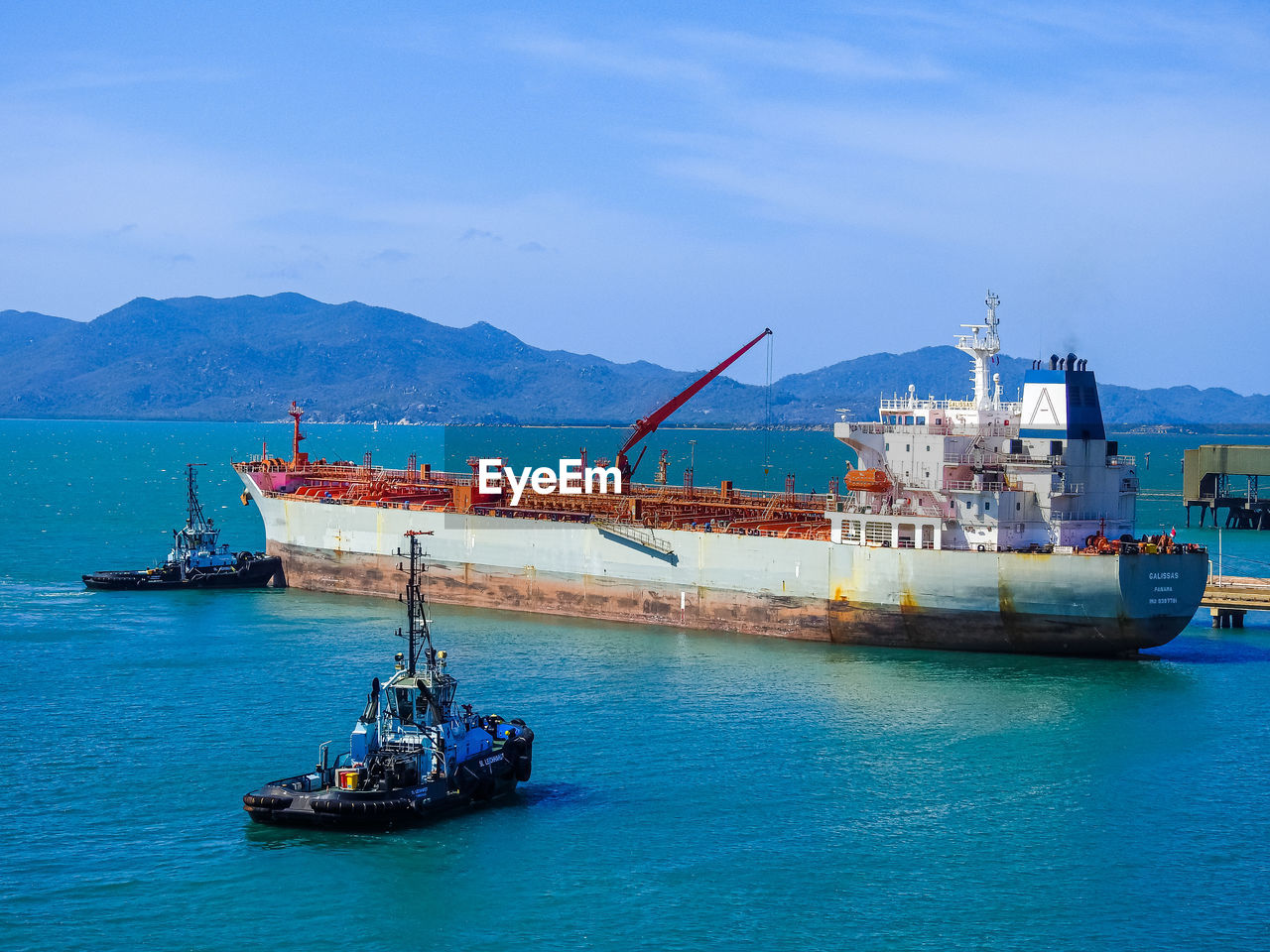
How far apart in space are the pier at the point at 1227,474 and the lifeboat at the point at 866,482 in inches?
1808

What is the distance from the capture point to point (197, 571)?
190ft

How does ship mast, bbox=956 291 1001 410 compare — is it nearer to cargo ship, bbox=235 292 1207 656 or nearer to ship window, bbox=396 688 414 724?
cargo ship, bbox=235 292 1207 656

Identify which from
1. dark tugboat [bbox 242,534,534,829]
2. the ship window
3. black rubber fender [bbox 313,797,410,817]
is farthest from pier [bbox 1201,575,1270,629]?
black rubber fender [bbox 313,797,410,817]

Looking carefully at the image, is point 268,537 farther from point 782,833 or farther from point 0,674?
point 782,833

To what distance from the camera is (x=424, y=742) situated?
2811 cm

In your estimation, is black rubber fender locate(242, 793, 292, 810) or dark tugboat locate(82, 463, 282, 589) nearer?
black rubber fender locate(242, 793, 292, 810)

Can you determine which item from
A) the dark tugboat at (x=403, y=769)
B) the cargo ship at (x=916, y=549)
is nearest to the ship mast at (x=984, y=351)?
the cargo ship at (x=916, y=549)

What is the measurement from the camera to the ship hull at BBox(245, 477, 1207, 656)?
41.1 m

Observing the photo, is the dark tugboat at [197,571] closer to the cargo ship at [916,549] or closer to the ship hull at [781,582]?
the ship hull at [781,582]

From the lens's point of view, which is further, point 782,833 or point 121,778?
point 121,778

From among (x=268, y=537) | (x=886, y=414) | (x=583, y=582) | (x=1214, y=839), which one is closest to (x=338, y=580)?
(x=268, y=537)

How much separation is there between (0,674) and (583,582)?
1910 cm

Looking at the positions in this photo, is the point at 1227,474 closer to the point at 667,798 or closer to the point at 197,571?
the point at 197,571

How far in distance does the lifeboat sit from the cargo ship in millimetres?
44
